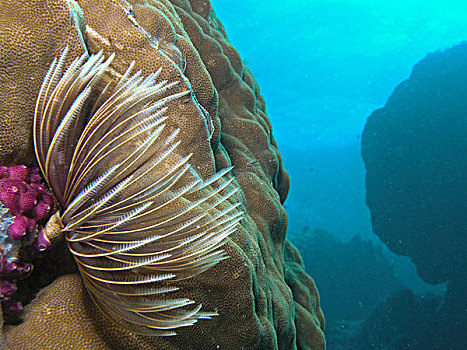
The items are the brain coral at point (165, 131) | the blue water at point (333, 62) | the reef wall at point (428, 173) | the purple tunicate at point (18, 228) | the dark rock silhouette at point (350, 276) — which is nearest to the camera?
the purple tunicate at point (18, 228)

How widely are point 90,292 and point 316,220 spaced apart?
5548 centimetres

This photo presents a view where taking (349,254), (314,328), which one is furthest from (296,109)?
(314,328)

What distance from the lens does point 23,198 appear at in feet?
6.13

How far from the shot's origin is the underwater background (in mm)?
18359

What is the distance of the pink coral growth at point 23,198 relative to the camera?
181cm

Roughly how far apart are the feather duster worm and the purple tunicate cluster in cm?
13

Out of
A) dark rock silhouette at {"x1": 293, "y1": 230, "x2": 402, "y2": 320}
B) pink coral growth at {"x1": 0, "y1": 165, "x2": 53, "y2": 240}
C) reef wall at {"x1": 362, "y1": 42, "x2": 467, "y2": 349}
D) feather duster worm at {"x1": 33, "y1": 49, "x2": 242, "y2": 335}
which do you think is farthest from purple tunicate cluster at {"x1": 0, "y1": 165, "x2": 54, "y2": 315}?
dark rock silhouette at {"x1": 293, "y1": 230, "x2": 402, "y2": 320}

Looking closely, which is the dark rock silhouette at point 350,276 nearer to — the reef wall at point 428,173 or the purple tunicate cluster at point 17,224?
the reef wall at point 428,173

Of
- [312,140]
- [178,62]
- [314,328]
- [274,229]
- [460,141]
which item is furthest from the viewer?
[312,140]

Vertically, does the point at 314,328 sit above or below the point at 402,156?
above

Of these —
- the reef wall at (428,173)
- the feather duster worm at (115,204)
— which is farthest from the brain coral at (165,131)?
the reef wall at (428,173)

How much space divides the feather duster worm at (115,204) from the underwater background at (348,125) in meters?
19.9

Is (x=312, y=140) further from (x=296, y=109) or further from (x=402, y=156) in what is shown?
(x=402, y=156)

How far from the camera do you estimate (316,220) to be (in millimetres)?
54688
